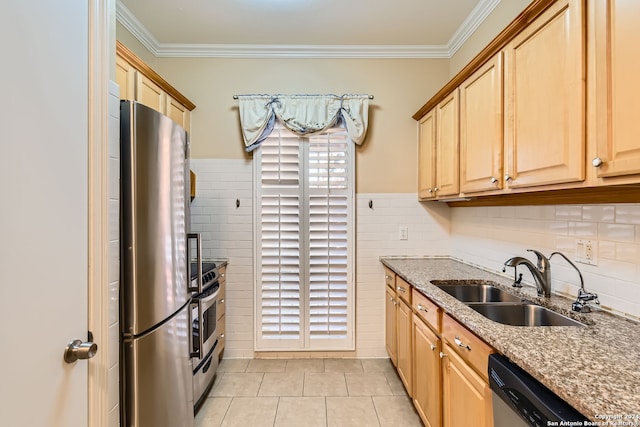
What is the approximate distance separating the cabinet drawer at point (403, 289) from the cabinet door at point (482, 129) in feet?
2.55

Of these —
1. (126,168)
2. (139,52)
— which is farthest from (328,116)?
(126,168)

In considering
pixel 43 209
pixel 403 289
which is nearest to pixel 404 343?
pixel 403 289

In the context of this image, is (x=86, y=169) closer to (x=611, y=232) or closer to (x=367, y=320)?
(x=611, y=232)

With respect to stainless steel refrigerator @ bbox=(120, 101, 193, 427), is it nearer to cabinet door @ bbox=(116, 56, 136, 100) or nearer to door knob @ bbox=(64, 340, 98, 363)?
door knob @ bbox=(64, 340, 98, 363)

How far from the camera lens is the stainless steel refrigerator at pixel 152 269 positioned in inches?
52.0

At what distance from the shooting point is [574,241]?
1567 mm

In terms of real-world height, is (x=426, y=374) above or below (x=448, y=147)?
below

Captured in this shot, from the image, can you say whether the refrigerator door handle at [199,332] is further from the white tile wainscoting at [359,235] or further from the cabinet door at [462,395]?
the cabinet door at [462,395]

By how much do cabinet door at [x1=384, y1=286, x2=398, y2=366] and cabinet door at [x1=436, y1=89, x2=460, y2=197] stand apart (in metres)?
0.96

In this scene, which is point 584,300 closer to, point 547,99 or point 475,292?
point 475,292

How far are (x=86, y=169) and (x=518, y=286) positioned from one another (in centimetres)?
218

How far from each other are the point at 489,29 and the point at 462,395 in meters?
2.47

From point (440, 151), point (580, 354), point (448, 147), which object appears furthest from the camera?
point (440, 151)

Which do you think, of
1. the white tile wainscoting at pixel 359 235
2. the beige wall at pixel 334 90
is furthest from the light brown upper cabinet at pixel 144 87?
the white tile wainscoting at pixel 359 235
